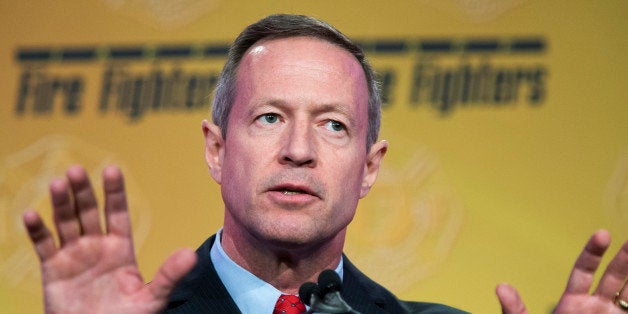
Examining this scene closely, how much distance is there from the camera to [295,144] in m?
2.35

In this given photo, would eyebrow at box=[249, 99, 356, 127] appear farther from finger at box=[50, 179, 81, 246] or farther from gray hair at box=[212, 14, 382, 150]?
finger at box=[50, 179, 81, 246]

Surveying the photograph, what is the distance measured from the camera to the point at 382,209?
13.2ft

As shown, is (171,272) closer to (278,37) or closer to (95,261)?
(95,261)

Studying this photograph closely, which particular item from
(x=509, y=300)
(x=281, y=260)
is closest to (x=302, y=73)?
(x=281, y=260)

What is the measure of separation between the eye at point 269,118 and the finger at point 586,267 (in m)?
0.85

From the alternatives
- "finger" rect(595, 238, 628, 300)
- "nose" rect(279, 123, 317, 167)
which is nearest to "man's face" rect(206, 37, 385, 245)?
"nose" rect(279, 123, 317, 167)

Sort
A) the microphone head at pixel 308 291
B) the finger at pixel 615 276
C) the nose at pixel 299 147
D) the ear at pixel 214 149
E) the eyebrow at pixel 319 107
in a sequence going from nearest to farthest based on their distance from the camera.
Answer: the microphone head at pixel 308 291, the finger at pixel 615 276, the nose at pixel 299 147, the eyebrow at pixel 319 107, the ear at pixel 214 149

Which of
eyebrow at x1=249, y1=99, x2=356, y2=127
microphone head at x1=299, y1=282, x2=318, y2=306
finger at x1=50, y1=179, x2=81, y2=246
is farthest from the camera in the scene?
eyebrow at x1=249, y1=99, x2=356, y2=127

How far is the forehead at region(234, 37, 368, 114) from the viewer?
97.2 inches

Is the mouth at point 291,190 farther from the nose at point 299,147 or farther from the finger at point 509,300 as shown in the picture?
the finger at point 509,300

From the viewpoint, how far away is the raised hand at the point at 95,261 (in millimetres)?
1969

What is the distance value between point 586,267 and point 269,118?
2.91 ft

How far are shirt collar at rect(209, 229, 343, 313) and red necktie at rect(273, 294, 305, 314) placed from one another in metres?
0.03

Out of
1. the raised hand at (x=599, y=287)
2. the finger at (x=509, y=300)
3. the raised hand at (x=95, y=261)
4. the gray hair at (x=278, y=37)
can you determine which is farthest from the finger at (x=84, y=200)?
the raised hand at (x=599, y=287)
